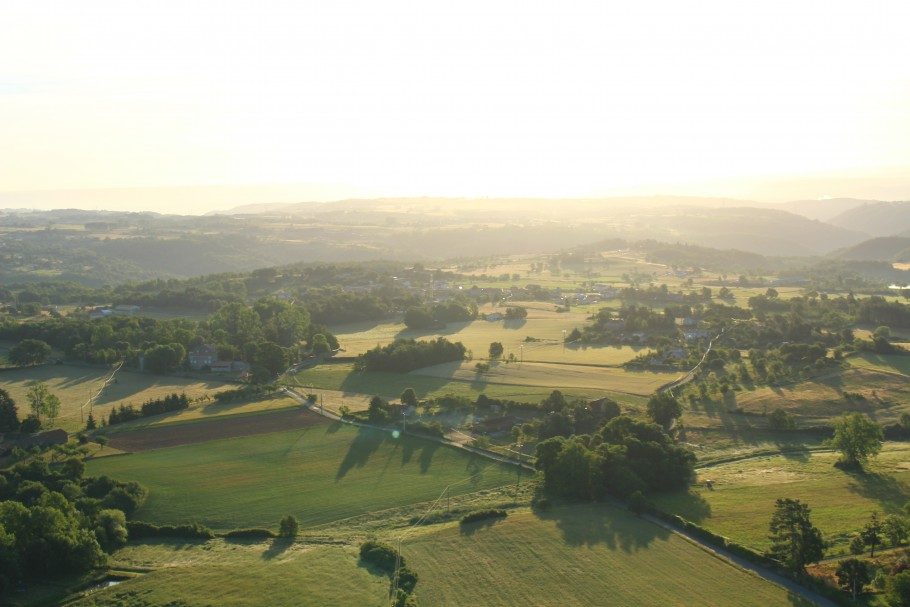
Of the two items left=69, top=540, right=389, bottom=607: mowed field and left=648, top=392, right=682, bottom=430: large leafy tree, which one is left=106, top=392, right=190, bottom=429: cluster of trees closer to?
left=69, top=540, right=389, bottom=607: mowed field

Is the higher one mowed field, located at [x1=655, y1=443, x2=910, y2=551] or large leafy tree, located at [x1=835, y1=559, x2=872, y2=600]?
large leafy tree, located at [x1=835, y1=559, x2=872, y2=600]

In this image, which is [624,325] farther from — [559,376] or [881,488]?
[881,488]

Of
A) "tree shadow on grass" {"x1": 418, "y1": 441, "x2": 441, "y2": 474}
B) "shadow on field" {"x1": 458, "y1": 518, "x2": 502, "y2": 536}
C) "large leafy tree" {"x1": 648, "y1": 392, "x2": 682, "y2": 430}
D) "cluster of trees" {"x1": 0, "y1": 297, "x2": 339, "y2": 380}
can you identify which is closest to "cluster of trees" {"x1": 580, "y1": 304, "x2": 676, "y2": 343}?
"cluster of trees" {"x1": 0, "y1": 297, "x2": 339, "y2": 380}

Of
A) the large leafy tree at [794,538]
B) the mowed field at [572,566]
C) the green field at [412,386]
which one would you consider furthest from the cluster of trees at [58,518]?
the large leafy tree at [794,538]

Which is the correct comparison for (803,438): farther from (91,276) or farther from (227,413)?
(91,276)

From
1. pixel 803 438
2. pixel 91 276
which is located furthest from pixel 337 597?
pixel 91 276

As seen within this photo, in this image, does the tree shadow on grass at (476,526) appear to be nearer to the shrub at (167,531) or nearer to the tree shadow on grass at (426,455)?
the tree shadow on grass at (426,455)
